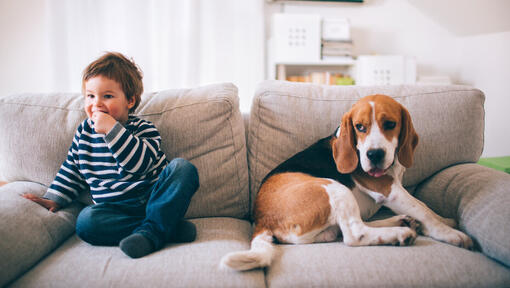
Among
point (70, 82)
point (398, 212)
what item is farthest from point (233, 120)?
point (70, 82)

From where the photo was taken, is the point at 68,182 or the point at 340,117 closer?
the point at 68,182

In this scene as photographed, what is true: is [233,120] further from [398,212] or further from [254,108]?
[398,212]

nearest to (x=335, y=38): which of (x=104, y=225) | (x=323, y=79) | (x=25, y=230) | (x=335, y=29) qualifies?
(x=335, y=29)

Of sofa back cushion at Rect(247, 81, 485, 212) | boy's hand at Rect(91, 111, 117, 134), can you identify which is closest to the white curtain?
sofa back cushion at Rect(247, 81, 485, 212)

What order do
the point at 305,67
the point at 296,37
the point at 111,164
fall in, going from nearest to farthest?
the point at 111,164
the point at 296,37
the point at 305,67

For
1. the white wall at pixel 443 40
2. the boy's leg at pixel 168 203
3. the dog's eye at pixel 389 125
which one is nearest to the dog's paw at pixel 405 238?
the dog's eye at pixel 389 125

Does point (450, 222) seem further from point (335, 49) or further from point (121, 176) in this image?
point (335, 49)

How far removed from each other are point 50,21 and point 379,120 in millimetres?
3483

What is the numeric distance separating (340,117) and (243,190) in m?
0.68

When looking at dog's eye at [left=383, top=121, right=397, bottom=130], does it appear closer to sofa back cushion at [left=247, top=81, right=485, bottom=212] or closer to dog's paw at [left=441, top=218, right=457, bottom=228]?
sofa back cushion at [left=247, top=81, right=485, bottom=212]

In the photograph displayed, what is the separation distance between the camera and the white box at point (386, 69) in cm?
330

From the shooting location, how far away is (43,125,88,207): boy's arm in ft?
4.84

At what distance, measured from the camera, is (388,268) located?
1.10 meters

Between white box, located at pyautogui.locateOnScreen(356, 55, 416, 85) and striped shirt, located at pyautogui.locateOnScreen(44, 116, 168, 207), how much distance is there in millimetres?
2585
